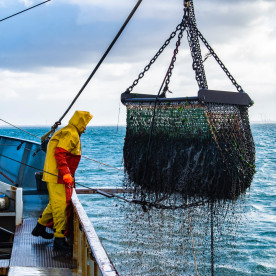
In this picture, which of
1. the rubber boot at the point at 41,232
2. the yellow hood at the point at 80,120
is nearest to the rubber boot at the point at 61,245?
the rubber boot at the point at 41,232

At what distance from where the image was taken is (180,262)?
11.3 metres

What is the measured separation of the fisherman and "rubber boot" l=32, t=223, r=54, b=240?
1.04ft

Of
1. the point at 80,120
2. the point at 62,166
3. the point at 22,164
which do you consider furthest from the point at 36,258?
the point at 22,164

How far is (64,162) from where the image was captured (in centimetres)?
454

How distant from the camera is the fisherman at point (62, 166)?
15.1 feet

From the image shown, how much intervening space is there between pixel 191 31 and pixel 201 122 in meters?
0.88

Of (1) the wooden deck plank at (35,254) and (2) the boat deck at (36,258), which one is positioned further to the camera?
(1) the wooden deck plank at (35,254)

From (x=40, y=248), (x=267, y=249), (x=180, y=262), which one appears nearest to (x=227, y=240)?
(x=267, y=249)

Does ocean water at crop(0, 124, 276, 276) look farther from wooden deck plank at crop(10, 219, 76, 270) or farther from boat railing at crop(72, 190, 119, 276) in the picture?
boat railing at crop(72, 190, 119, 276)

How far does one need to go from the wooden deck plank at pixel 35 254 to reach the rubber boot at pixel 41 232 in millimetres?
57

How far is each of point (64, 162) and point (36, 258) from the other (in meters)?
1.00

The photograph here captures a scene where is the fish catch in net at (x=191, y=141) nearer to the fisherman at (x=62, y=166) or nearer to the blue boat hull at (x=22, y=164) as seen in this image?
the fisherman at (x=62, y=166)

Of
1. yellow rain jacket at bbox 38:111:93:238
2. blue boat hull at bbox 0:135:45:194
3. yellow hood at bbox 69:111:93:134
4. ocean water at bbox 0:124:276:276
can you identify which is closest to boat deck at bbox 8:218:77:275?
yellow rain jacket at bbox 38:111:93:238

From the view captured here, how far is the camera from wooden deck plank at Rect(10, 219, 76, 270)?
440cm
